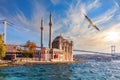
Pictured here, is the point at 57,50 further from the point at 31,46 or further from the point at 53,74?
the point at 53,74

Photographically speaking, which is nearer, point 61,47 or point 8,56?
point 8,56

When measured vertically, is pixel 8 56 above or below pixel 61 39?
below

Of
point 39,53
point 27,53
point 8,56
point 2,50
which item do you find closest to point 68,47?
point 39,53

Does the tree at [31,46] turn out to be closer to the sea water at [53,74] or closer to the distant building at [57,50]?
the distant building at [57,50]

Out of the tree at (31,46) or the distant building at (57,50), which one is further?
the distant building at (57,50)

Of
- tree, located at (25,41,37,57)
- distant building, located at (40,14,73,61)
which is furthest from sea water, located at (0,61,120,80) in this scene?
distant building, located at (40,14,73,61)

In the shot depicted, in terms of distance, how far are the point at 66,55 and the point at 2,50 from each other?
104 m

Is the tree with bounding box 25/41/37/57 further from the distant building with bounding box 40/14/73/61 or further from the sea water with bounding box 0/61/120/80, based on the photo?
the sea water with bounding box 0/61/120/80

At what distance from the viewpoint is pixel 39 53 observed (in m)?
148

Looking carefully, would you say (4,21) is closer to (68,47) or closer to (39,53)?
(39,53)

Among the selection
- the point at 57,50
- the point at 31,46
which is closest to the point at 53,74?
the point at 31,46

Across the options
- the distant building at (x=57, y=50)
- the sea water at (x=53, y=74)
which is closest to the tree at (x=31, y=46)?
the distant building at (x=57, y=50)

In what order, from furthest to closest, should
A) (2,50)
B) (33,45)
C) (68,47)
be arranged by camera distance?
1. (68,47)
2. (33,45)
3. (2,50)

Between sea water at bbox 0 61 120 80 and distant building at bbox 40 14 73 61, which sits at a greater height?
distant building at bbox 40 14 73 61
